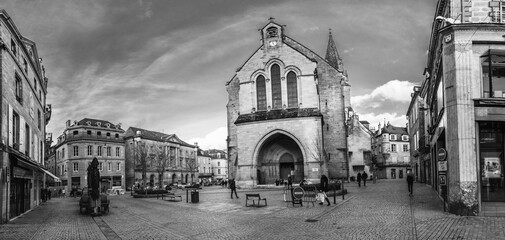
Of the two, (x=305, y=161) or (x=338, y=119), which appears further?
(x=338, y=119)

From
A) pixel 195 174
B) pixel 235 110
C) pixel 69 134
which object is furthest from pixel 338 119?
pixel 195 174

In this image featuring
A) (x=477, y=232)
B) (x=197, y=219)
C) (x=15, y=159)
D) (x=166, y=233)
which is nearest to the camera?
(x=477, y=232)

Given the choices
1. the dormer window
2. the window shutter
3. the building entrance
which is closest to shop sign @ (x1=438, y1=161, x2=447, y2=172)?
the building entrance

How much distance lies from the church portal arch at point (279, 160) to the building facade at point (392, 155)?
47862 mm

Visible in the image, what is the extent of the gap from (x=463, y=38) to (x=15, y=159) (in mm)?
19303

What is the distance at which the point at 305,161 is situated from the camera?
137 ft

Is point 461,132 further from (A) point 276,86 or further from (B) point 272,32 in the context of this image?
(B) point 272,32

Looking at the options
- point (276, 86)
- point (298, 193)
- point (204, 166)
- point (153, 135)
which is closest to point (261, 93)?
point (276, 86)

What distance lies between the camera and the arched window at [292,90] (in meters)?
44.5

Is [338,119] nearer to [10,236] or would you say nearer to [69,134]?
[10,236]

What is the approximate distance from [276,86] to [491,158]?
3067 centimetres

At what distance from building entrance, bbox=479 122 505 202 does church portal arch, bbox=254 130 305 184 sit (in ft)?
95.7

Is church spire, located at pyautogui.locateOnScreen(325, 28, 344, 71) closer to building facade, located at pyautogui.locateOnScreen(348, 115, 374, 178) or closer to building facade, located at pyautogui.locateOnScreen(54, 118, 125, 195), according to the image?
building facade, located at pyautogui.locateOnScreen(348, 115, 374, 178)

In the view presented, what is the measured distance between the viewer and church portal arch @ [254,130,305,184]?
148 ft
